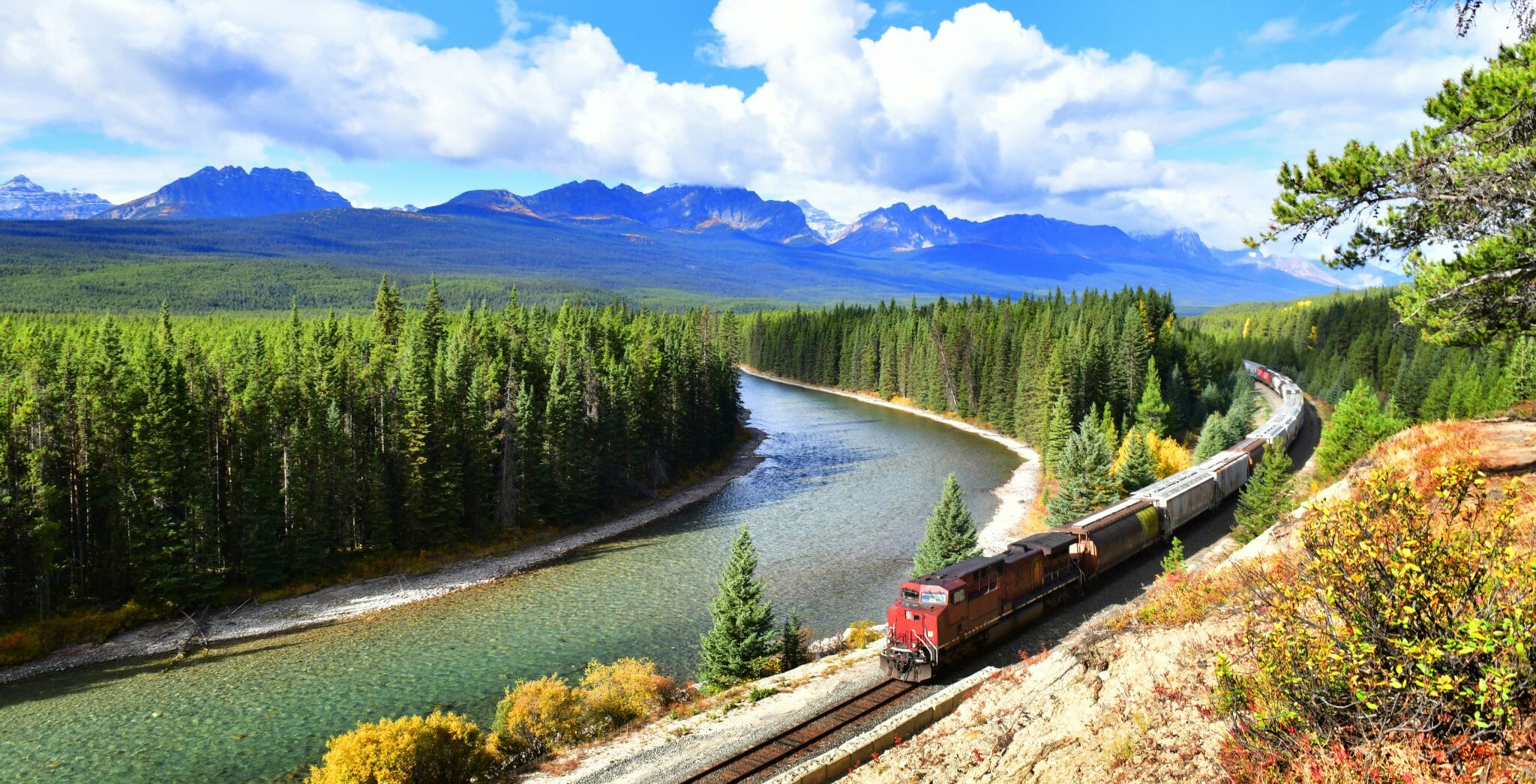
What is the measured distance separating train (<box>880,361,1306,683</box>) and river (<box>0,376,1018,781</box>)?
8669 mm

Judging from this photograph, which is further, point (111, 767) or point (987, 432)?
point (987, 432)

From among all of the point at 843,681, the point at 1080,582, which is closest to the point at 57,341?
the point at 843,681

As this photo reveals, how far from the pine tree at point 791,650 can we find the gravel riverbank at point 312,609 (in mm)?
22605

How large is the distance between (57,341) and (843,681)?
277ft

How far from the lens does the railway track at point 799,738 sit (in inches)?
764

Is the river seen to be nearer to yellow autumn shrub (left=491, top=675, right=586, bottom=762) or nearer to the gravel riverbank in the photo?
the gravel riverbank

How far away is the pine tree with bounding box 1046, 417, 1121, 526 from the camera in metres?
45.0

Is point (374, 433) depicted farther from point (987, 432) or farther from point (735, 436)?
point (987, 432)

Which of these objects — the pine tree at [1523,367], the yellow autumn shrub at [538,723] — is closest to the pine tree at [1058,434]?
the pine tree at [1523,367]

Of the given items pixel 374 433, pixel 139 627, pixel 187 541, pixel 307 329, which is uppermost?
pixel 307 329

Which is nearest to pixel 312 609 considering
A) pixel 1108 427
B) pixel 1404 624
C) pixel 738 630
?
pixel 738 630

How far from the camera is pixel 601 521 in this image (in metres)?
57.0

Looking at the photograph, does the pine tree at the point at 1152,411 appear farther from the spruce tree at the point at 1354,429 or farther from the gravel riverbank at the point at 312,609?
the gravel riverbank at the point at 312,609

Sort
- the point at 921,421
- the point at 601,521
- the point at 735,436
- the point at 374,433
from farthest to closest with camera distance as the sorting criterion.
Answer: the point at 921,421 < the point at 735,436 < the point at 601,521 < the point at 374,433
